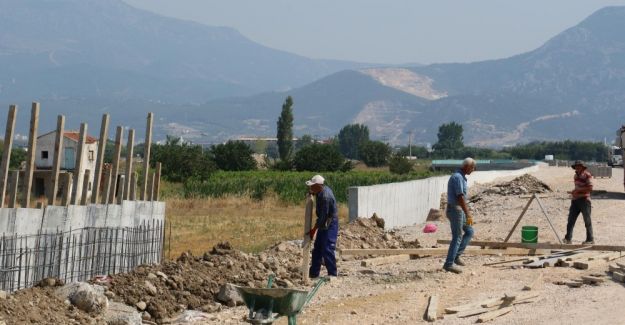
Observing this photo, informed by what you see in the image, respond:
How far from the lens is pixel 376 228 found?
24.7 metres

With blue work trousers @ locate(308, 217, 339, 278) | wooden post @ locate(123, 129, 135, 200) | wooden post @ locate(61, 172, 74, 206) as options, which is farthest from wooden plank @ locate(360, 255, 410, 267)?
wooden post @ locate(61, 172, 74, 206)

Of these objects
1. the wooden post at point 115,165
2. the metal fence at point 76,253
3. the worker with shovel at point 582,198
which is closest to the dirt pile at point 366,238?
the worker with shovel at point 582,198

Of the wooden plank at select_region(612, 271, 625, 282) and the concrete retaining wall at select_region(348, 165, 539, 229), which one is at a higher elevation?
the concrete retaining wall at select_region(348, 165, 539, 229)

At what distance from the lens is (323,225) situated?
54.4ft

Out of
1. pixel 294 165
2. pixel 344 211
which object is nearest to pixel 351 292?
pixel 344 211

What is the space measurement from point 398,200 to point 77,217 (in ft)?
56.3

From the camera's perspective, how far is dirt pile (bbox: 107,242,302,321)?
48.9 feet

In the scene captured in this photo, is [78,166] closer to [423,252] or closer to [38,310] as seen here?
[38,310]

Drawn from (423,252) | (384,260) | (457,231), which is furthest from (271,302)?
(423,252)

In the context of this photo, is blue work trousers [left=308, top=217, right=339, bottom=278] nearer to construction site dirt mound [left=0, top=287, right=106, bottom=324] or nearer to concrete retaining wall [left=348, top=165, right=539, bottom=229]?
construction site dirt mound [left=0, top=287, right=106, bottom=324]

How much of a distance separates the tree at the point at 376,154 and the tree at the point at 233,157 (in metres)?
42.2

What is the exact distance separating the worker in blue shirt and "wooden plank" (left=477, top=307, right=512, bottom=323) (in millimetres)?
3531

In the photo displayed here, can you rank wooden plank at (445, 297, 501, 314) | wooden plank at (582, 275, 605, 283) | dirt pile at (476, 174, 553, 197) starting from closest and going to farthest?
wooden plank at (445, 297, 501, 314)
wooden plank at (582, 275, 605, 283)
dirt pile at (476, 174, 553, 197)

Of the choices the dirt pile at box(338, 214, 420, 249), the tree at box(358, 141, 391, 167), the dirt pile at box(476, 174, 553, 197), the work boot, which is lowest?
the work boot
